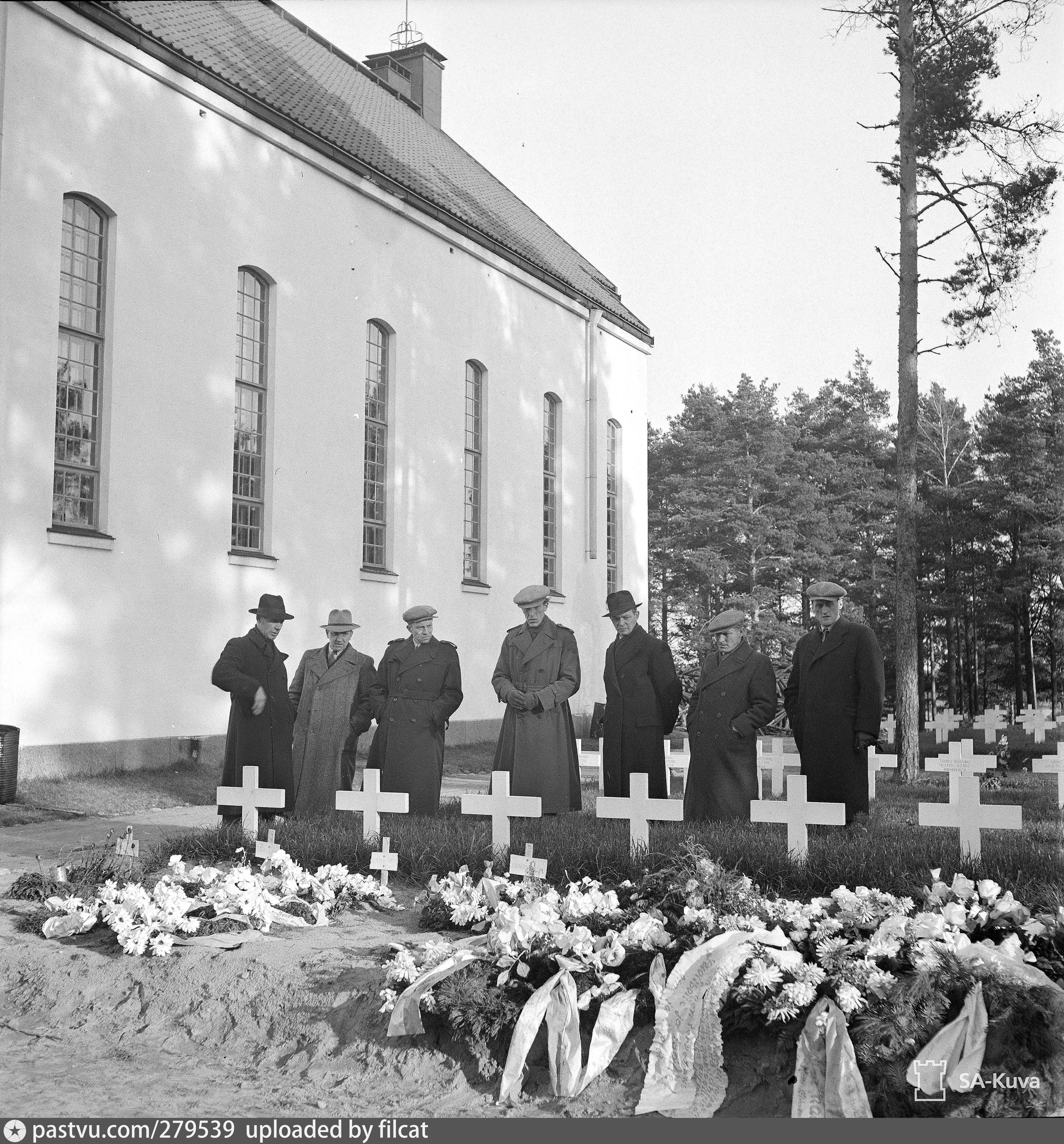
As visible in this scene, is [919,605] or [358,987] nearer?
[358,987]

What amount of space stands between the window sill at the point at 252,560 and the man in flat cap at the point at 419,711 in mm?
6403

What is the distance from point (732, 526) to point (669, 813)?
1358 inches

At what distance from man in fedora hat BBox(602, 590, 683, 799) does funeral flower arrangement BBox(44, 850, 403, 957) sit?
282 cm

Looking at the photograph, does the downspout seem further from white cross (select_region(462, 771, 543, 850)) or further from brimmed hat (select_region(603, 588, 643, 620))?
white cross (select_region(462, 771, 543, 850))

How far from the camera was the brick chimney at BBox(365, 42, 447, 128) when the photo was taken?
80.9 feet

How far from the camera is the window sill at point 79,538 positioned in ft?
41.1

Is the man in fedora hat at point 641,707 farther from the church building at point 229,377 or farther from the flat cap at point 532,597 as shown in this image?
the church building at point 229,377

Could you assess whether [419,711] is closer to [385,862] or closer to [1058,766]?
[385,862]

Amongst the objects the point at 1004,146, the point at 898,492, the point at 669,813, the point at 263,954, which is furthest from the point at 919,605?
the point at 263,954

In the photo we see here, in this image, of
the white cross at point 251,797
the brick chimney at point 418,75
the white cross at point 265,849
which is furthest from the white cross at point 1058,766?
the brick chimney at point 418,75

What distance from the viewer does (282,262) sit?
16.0 m

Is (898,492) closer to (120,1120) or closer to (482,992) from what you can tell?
(482,992)

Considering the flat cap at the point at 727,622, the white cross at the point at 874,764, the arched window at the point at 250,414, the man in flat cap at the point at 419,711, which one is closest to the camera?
the flat cap at the point at 727,622

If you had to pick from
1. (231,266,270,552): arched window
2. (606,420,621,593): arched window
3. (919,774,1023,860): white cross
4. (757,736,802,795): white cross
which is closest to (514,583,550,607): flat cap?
(757,736,802,795): white cross
